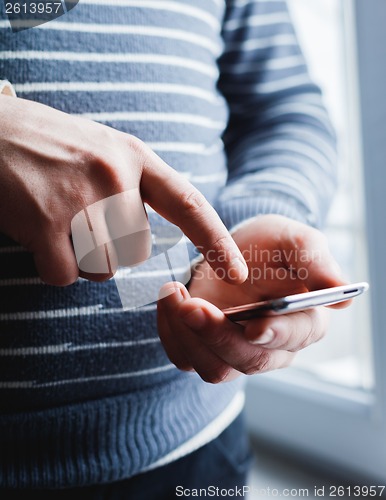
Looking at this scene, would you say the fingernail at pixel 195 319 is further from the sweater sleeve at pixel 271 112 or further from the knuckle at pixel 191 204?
the sweater sleeve at pixel 271 112

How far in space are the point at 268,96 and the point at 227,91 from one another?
4 cm

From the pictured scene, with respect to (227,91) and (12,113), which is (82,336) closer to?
(12,113)

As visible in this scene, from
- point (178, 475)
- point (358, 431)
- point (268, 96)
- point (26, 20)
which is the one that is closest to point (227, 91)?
point (268, 96)

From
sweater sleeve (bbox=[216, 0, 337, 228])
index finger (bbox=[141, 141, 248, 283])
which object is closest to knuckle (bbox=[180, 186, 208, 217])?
index finger (bbox=[141, 141, 248, 283])

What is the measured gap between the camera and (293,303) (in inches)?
9.3

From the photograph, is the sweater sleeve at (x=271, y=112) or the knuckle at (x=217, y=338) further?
the sweater sleeve at (x=271, y=112)

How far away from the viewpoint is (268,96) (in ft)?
1.60

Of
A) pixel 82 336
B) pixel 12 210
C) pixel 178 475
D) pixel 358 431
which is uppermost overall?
pixel 12 210
